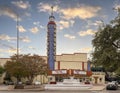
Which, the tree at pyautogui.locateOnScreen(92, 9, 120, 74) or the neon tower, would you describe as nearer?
the tree at pyautogui.locateOnScreen(92, 9, 120, 74)

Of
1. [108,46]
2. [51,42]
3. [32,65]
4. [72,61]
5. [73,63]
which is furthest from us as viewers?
[51,42]

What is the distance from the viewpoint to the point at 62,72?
113688 millimetres

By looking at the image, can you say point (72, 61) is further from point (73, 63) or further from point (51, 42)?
point (51, 42)

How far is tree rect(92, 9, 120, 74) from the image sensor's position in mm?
26141

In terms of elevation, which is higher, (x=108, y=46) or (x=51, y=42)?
(x=51, y=42)

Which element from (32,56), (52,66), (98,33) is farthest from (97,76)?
(98,33)

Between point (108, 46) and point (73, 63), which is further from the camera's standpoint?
point (73, 63)

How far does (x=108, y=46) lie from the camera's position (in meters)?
26.7

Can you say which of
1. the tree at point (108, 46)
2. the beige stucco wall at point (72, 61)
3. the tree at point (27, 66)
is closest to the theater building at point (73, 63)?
the beige stucco wall at point (72, 61)

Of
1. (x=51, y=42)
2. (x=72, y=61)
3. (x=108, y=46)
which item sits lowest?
(x=108, y=46)

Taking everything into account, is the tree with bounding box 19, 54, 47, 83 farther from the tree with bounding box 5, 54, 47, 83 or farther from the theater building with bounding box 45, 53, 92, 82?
the theater building with bounding box 45, 53, 92, 82

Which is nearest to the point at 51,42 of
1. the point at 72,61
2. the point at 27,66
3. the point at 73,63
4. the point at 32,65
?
the point at 72,61

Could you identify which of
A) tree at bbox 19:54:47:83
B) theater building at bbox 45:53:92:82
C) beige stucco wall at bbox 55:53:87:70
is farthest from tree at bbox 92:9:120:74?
beige stucco wall at bbox 55:53:87:70

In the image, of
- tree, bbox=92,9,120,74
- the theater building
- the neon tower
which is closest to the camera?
tree, bbox=92,9,120,74
